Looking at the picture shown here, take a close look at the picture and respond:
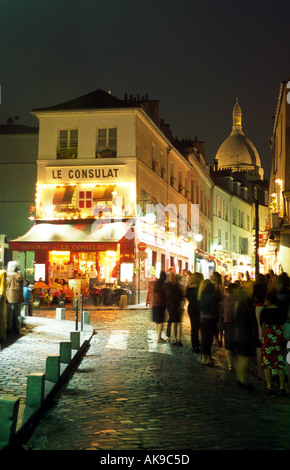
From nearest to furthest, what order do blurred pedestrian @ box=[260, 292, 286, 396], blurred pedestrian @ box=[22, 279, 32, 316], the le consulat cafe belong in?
blurred pedestrian @ box=[260, 292, 286, 396] → blurred pedestrian @ box=[22, 279, 32, 316] → the le consulat cafe

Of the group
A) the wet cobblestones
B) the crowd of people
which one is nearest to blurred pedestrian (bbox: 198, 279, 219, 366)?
the crowd of people

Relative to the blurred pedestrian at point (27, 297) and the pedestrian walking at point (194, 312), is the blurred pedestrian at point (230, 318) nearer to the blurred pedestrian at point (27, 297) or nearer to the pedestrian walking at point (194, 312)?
the pedestrian walking at point (194, 312)

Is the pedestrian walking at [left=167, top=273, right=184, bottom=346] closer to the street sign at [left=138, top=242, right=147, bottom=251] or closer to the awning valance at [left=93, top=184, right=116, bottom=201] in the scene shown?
the street sign at [left=138, top=242, right=147, bottom=251]

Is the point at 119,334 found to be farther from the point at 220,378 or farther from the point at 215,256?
the point at 215,256

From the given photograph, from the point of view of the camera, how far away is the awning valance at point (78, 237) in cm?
2588

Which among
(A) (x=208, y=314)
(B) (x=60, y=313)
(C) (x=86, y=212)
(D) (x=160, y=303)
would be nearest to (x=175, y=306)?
(D) (x=160, y=303)

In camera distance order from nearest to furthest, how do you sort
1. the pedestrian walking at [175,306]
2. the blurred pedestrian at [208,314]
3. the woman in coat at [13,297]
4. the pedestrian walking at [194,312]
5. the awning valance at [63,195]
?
the blurred pedestrian at [208,314] < the pedestrian walking at [194,312] < the pedestrian walking at [175,306] < the woman in coat at [13,297] < the awning valance at [63,195]

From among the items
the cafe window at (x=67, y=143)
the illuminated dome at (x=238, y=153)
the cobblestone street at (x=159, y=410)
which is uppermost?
the illuminated dome at (x=238, y=153)

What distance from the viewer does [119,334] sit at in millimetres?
14922

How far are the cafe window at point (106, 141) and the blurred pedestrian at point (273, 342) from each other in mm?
21500

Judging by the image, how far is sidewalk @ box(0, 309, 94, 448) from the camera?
5.13 m

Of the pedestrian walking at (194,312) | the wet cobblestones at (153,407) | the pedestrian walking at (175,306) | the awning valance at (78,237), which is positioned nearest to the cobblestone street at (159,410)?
the wet cobblestones at (153,407)

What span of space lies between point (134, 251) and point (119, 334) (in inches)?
512

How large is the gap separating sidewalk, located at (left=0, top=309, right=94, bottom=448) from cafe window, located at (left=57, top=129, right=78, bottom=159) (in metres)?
Answer: 13.8
